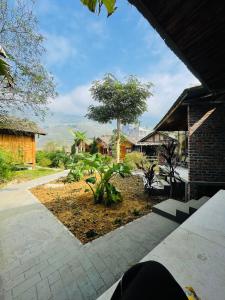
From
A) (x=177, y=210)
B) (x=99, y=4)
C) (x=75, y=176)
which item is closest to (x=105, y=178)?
(x=177, y=210)

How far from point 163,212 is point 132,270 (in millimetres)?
4394

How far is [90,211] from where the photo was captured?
5.80 metres

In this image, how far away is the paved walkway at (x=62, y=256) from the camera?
2.65 metres

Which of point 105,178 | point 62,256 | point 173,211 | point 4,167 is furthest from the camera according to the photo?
point 4,167

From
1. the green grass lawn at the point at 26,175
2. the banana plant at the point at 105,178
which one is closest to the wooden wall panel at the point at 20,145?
the green grass lawn at the point at 26,175

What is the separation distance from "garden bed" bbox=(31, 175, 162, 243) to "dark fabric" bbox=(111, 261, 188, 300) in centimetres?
351

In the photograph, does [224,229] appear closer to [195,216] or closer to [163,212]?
[195,216]

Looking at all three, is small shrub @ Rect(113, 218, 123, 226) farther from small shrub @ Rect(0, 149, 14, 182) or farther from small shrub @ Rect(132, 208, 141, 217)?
small shrub @ Rect(0, 149, 14, 182)

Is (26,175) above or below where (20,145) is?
below

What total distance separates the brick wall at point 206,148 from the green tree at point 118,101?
17539 mm

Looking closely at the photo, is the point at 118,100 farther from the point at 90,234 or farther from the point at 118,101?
the point at 90,234

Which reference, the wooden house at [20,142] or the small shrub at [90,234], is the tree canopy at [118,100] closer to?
the wooden house at [20,142]

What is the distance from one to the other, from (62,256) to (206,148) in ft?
17.1

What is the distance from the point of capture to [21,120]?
1213 cm
